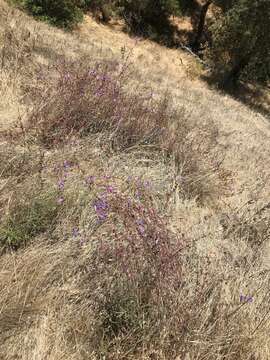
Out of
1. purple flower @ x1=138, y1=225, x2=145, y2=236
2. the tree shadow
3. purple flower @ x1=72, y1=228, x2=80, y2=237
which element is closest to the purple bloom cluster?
purple flower @ x1=72, y1=228, x2=80, y2=237

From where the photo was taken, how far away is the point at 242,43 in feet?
65.1

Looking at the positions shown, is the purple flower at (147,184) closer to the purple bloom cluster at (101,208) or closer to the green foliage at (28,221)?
the purple bloom cluster at (101,208)

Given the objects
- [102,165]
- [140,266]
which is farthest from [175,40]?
[140,266]

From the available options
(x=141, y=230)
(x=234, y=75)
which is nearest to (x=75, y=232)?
(x=141, y=230)

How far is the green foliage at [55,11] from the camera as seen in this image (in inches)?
698

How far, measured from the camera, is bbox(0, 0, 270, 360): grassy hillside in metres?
2.44

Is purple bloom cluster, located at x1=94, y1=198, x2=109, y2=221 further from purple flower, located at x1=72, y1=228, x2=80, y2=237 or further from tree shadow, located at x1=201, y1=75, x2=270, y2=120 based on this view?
tree shadow, located at x1=201, y1=75, x2=270, y2=120

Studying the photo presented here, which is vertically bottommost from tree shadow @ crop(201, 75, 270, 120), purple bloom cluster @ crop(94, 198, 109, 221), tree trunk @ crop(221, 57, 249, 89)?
tree shadow @ crop(201, 75, 270, 120)

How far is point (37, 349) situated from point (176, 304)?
827 millimetres

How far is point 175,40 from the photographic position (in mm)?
25797

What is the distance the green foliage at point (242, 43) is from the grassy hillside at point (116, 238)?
1593cm

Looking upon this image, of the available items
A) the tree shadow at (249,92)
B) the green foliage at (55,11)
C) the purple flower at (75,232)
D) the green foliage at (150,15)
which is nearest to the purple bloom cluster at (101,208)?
the purple flower at (75,232)

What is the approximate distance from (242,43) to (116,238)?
62.6ft

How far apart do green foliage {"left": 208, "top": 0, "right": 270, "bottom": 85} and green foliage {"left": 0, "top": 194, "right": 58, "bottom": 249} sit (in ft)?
60.1
